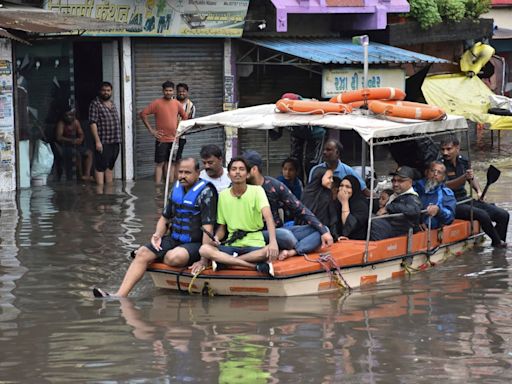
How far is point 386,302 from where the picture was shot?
37.0ft

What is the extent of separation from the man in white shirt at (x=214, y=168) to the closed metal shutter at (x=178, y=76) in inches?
336

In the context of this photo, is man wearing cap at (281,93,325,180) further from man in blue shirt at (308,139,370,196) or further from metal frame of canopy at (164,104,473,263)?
man in blue shirt at (308,139,370,196)

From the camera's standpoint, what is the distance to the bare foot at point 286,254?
11.3m

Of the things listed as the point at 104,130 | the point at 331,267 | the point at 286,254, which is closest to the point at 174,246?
the point at 286,254

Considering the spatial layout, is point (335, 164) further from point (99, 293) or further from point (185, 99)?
point (185, 99)

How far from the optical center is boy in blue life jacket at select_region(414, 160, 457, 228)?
13109mm

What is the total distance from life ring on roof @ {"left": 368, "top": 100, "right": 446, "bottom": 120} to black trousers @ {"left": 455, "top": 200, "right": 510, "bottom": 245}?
171 centimetres

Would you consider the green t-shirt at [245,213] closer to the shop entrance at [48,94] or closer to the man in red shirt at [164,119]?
the shop entrance at [48,94]

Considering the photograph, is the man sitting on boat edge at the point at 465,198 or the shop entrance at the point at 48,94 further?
the shop entrance at the point at 48,94

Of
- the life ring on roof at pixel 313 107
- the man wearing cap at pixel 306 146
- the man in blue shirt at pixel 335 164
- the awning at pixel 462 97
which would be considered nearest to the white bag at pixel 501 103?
the awning at pixel 462 97

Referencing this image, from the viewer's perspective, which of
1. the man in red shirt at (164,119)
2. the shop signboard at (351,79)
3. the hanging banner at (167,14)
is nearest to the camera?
the hanging banner at (167,14)

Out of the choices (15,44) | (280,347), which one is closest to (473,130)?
(15,44)

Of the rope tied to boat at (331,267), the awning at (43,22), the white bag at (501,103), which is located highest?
the awning at (43,22)

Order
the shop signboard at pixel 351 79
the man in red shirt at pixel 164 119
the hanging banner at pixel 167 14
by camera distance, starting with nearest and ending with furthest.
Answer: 1. the hanging banner at pixel 167 14
2. the man in red shirt at pixel 164 119
3. the shop signboard at pixel 351 79
